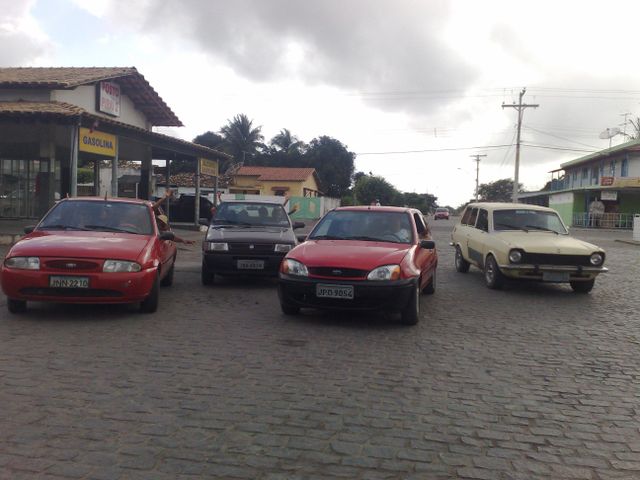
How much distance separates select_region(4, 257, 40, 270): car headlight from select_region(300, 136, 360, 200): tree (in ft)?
205

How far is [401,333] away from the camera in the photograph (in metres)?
6.74

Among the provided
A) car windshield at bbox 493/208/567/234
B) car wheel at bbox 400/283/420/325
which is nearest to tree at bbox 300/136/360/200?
car windshield at bbox 493/208/567/234

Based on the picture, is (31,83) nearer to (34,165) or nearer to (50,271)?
(34,165)

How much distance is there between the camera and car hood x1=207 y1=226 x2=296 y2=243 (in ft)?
32.6

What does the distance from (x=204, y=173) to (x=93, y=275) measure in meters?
19.9

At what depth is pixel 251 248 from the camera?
9859 millimetres

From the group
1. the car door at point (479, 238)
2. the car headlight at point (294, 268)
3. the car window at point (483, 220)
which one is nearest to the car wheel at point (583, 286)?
the car door at point (479, 238)

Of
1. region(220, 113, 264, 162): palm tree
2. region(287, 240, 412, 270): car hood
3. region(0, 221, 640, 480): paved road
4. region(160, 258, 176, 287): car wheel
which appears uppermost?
region(220, 113, 264, 162): palm tree

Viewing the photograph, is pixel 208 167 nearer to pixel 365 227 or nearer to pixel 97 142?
pixel 97 142

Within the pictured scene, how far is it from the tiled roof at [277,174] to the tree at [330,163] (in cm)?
1179

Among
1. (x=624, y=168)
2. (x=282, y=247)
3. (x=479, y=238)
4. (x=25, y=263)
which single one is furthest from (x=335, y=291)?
(x=624, y=168)

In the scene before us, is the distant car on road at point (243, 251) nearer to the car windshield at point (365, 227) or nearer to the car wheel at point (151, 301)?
the car windshield at point (365, 227)

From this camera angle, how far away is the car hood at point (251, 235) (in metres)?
9.93

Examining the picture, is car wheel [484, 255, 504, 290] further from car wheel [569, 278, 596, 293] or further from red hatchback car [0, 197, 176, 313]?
red hatchback car [0, 197, 176, 313]
